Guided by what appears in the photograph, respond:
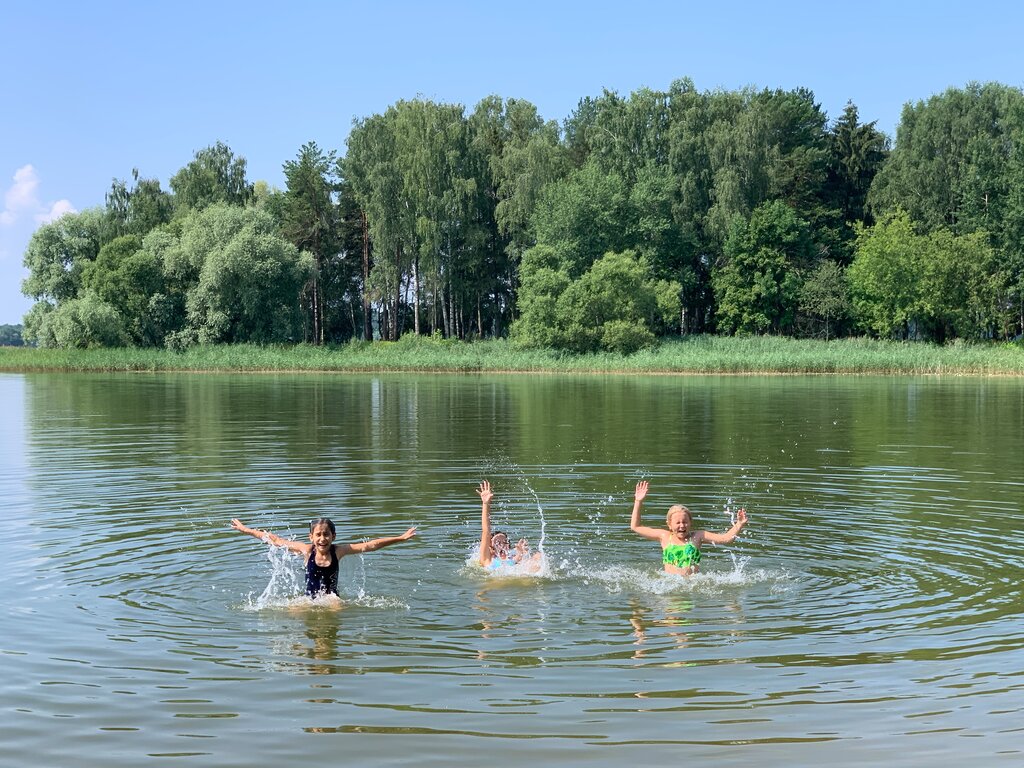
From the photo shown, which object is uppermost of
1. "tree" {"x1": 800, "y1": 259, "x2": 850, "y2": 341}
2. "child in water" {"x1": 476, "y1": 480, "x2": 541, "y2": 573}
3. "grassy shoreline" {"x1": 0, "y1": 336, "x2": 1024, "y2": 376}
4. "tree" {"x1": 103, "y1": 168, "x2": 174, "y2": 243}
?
"tree" {"x1": 103, "y1": 168, "x2": 174, "y2": 243}

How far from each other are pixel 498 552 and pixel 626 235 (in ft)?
311

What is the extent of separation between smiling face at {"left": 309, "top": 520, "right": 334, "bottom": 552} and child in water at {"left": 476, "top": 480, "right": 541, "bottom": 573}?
2.36m

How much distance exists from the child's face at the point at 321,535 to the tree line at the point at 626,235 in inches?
3326

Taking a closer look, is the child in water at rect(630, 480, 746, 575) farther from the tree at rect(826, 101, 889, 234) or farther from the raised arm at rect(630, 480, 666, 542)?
the tree at rect(826, 101, 889, 234)

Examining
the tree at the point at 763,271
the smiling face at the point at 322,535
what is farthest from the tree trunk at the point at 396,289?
Answer: the smiling face at the point at 322,535

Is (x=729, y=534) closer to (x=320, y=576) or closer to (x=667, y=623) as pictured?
(x=667, y=623)

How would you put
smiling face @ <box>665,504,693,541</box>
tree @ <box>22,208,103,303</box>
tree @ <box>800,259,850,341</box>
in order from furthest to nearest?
tree @ <box>22,208,103,303</box>, tree @ <box>800,259,850,341</box>, smiling face @ <box>665,504,693,541</box>

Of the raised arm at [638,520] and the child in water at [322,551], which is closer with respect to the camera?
the child in water at [322,551]

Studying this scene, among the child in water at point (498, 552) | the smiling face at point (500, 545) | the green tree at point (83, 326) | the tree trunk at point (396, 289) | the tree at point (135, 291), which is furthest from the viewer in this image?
the tree trunk at point (396, 289)

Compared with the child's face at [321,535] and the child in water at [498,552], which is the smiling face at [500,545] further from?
the child's face at [321,535]

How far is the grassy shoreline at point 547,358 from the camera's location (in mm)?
81250

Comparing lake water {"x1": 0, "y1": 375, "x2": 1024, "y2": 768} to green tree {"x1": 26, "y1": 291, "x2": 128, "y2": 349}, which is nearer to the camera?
lake water {"x1": 0, "y1": 375, "x2": 1024, "y2": 768}

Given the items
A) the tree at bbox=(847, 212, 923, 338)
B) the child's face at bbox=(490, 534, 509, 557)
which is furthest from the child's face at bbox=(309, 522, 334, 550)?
the tree at bbox=(847, 212, 923, 338)

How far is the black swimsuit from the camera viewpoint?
13.3 m
